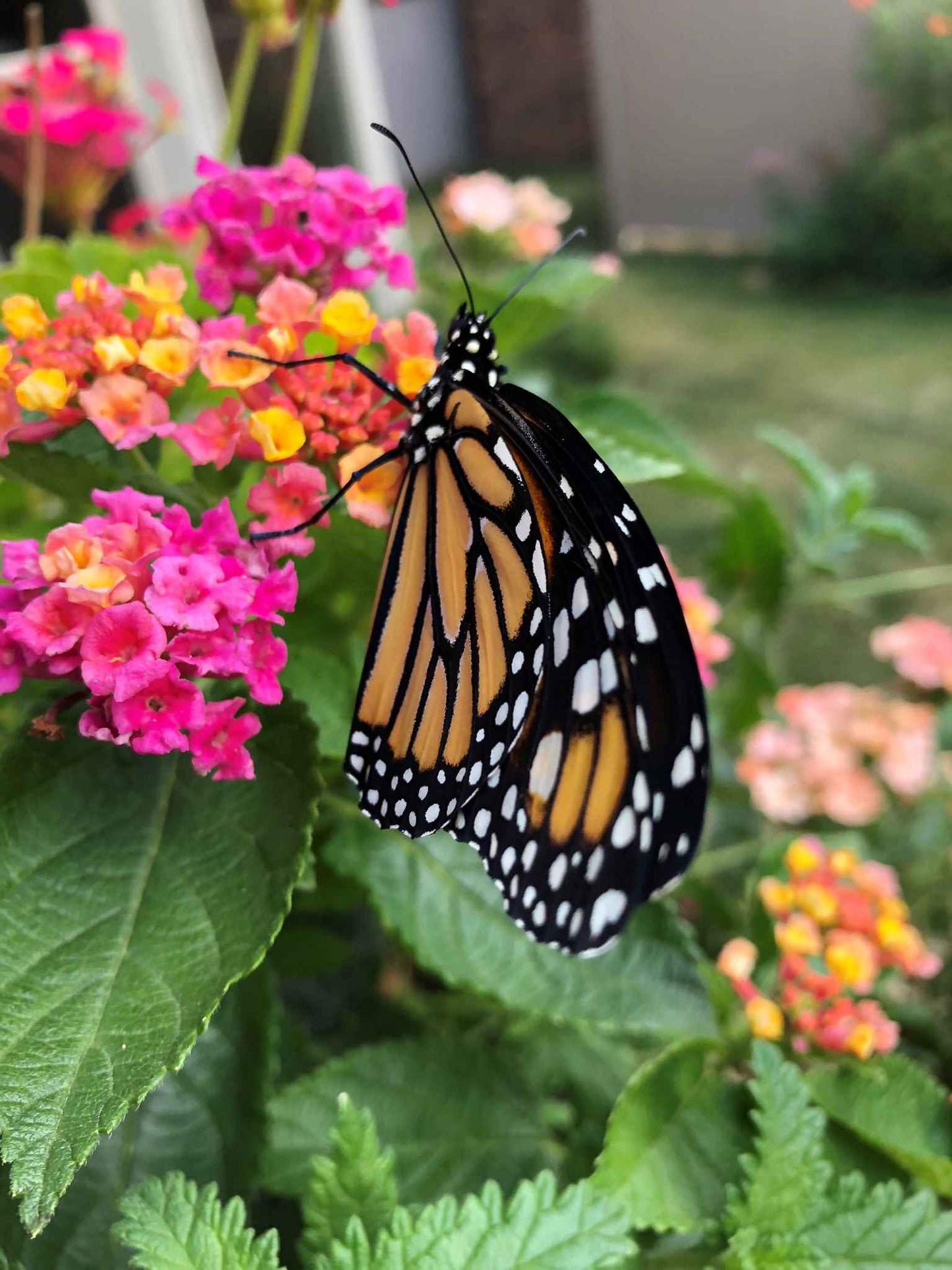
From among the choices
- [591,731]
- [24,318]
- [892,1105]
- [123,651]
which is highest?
[24,318]

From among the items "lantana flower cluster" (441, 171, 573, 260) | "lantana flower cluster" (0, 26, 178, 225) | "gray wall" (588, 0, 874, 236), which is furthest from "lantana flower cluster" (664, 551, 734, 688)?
"gray wall" (588, 0, 874, 236)

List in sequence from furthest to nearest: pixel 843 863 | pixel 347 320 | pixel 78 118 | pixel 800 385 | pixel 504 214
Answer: pixel 800 385 → pixel 504 214 → pixel 78 118 → pixel 843 863 → pixel 347 320

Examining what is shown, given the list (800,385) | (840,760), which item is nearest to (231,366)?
(840,760)

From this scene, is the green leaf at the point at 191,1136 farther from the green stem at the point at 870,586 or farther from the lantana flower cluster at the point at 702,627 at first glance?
the green stem at the point at 870,586

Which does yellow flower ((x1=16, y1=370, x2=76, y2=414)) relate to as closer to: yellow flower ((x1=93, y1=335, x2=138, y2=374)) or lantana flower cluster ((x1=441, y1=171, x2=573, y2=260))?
yellow flower ((x1=93, y1=335, x2=138, y2=374))

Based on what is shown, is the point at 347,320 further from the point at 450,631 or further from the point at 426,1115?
the point at 426,1115

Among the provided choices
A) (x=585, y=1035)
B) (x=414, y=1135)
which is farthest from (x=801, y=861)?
(x=414, y=1135)

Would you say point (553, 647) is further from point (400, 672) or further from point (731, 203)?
point (731, 203)

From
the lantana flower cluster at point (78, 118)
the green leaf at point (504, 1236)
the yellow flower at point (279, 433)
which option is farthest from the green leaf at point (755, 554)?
the lantana flower cluster at point (78, 118)
